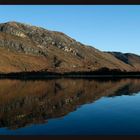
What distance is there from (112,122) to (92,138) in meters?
17.8

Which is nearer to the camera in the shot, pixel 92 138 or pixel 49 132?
pixel 92 138
